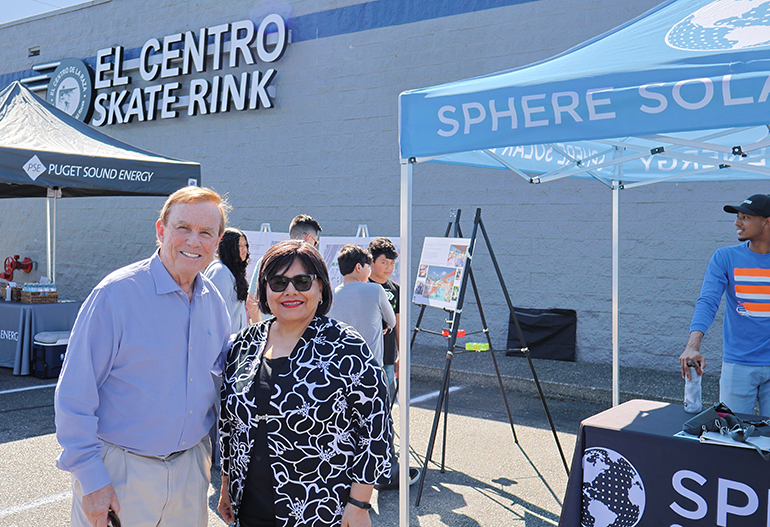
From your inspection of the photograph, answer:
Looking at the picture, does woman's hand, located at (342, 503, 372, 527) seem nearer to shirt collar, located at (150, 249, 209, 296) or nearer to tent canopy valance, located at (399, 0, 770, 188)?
shirt collar, located at (150, 249, 209, 296)

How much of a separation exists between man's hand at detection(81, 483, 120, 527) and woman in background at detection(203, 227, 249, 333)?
2.58 metres

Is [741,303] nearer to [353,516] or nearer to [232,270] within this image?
[353,516]

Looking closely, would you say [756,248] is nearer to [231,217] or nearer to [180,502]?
[180,502]

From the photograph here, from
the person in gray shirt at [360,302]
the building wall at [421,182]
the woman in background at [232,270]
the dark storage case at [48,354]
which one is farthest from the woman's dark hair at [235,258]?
the building wall at [421,182]

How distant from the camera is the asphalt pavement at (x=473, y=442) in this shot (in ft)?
12.9

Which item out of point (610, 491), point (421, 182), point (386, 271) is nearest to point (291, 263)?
point (610, 491)

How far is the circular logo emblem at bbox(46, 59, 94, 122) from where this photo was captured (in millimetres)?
12742

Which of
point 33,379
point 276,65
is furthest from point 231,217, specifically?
point 33,379

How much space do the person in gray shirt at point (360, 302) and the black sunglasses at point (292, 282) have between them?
1993 millimetres

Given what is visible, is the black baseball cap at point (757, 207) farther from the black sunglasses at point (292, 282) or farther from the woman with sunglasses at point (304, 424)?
the black sunglasses at point (292, 282)

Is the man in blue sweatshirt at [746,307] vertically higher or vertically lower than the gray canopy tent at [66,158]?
lower

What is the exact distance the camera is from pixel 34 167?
6.45 meters

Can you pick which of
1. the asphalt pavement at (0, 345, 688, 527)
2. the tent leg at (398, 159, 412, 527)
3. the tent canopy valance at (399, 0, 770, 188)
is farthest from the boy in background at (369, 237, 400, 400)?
the tent canopy valance at (399, 0, 770, 188)

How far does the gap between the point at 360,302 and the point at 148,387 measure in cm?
225
